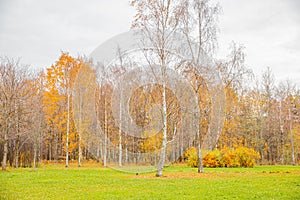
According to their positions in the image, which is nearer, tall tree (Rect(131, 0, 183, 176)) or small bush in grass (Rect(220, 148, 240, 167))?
tall tree (Rect(131, 0, 183, 176))

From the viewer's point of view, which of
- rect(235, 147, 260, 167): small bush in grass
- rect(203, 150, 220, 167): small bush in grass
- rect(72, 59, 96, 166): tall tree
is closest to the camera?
rect(235, 147, 260, 167): small bush in grass

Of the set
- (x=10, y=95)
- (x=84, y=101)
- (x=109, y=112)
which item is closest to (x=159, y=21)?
(x=10, y=95)

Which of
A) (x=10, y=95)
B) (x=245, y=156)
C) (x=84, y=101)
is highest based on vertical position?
(x=84, y=101)

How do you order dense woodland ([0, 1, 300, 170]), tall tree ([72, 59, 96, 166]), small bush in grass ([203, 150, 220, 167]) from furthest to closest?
tall tree ([72, 59, 96, 166]) < small bush in grass ([203, 150, 220, 167]) < dense woodland ([0, 1, 300, 170])

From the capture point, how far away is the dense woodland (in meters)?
26.3

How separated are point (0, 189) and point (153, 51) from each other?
Answer: 12610 millimetres

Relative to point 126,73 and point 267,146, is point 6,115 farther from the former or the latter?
point 267,146

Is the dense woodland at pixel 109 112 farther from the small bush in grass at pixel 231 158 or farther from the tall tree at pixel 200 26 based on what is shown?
the small bush in grass at pixel 231 158

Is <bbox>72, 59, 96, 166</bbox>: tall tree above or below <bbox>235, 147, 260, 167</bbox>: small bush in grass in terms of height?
above

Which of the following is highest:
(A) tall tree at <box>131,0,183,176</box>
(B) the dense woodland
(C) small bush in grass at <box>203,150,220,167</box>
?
(A) tall tree at <box>131,0,183,176</box>

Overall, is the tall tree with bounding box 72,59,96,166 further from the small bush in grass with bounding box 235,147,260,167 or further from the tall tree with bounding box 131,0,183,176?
the small bush in grass with bounding box 235,147,260,167

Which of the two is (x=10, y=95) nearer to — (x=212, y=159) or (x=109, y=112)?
(x=109, y=112)

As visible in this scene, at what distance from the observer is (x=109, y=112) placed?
3512cm

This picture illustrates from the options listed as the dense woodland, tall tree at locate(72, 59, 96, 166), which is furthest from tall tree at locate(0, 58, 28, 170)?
tall tree at locate(72, 59, 96, 166)
